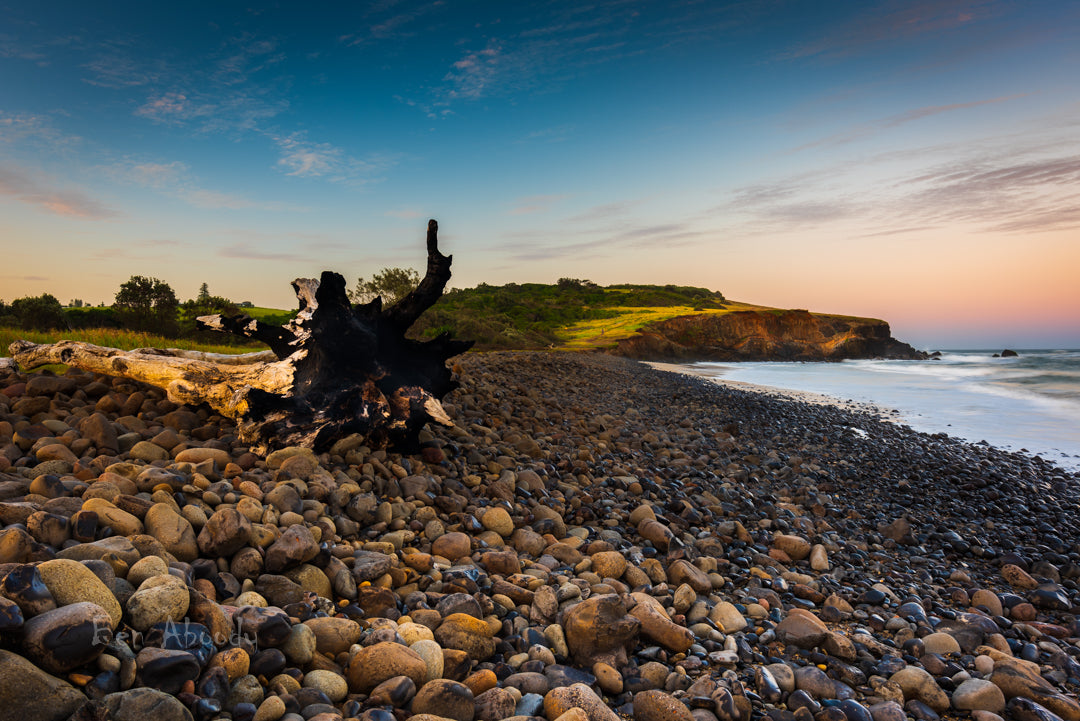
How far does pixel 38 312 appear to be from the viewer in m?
24.2

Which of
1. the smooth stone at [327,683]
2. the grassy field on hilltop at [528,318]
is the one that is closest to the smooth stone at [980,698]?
the smooth stone at [327,683]

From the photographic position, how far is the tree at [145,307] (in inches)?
978

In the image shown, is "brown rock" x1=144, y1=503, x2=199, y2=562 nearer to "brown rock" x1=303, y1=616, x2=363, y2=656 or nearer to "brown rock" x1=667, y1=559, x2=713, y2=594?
"brown rock" x1=303, y1=616, x2=363, y2=656

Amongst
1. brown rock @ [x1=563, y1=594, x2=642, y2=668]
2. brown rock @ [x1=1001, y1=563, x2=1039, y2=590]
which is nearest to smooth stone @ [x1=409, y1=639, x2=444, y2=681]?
brown rock @ [x1=563, y1=594, x2=642, y2=668]

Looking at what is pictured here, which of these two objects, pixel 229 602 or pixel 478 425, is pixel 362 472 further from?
pixel 478 425

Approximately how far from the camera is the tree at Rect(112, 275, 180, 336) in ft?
81.5

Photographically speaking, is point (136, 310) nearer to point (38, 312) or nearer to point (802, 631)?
point (38, 312)

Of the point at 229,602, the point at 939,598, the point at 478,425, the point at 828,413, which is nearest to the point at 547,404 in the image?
the point at 478,425

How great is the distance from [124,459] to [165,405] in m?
1.75

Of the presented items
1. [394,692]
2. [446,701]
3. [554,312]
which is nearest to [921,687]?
[446,701]

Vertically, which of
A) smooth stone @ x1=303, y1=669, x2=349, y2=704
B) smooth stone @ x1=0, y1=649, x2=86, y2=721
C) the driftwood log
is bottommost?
smooth stone @ x1=303, y1=669, x2=349, y2=704

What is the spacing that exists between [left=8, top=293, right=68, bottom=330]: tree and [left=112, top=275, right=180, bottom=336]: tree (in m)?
2.26

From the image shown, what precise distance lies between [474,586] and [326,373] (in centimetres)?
328

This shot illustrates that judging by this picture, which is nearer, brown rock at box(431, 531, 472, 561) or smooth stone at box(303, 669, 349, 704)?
smooth stone at box(303, 669, 349, 704)
